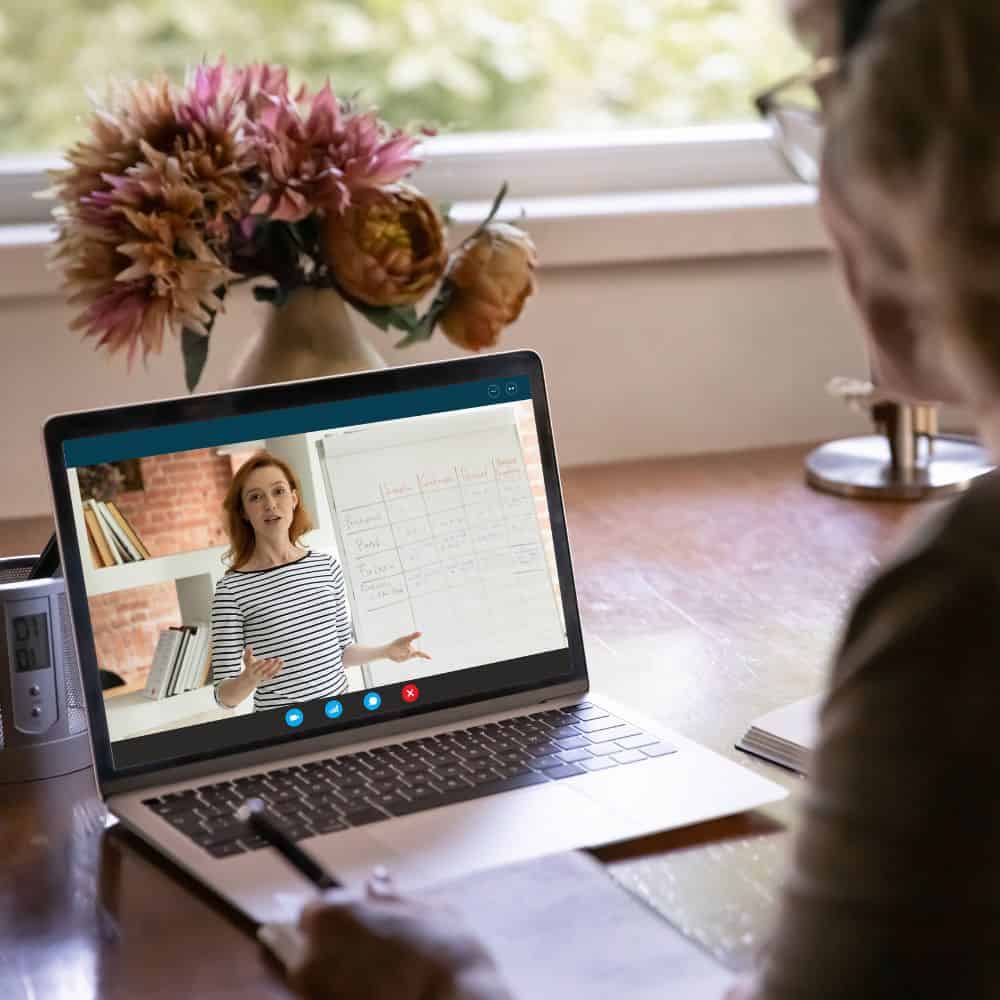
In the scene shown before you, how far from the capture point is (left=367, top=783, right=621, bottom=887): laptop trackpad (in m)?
0.82

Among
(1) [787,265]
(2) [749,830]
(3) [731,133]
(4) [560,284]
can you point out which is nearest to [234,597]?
(2) [749,830]

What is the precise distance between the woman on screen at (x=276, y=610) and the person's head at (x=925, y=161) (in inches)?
20.1

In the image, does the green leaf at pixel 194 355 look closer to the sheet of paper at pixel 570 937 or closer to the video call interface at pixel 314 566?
the video call interface at pixel 314 566

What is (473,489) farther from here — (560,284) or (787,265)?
(787,265)

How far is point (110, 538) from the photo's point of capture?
93cm

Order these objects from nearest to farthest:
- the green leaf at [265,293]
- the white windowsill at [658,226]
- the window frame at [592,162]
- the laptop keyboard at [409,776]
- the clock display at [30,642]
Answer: the laptop keyboard at [409,776] → the clock display at [30,642] → the green leaf at [265,293] → the white windowsill at [658,226] → the window frame at [592,162]

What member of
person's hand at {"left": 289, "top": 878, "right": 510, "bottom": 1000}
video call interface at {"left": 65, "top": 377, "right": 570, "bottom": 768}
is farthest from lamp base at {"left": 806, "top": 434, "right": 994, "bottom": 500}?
person's hand at {"left": 289, "top": 878, "right": 510, "bottom": 1000}

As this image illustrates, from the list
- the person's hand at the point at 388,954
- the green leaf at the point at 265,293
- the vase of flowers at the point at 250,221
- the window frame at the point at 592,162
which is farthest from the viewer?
the window frame at the point at 592,162

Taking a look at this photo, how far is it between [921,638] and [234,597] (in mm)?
557

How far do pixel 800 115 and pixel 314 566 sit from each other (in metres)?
0.48

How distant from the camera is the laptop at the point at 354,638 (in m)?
0.88

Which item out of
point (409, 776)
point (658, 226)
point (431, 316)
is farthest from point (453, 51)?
point (409, 776)

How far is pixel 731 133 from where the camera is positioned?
2.13m

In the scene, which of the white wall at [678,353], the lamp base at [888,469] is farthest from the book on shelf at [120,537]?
the lamp base at [888,469]
